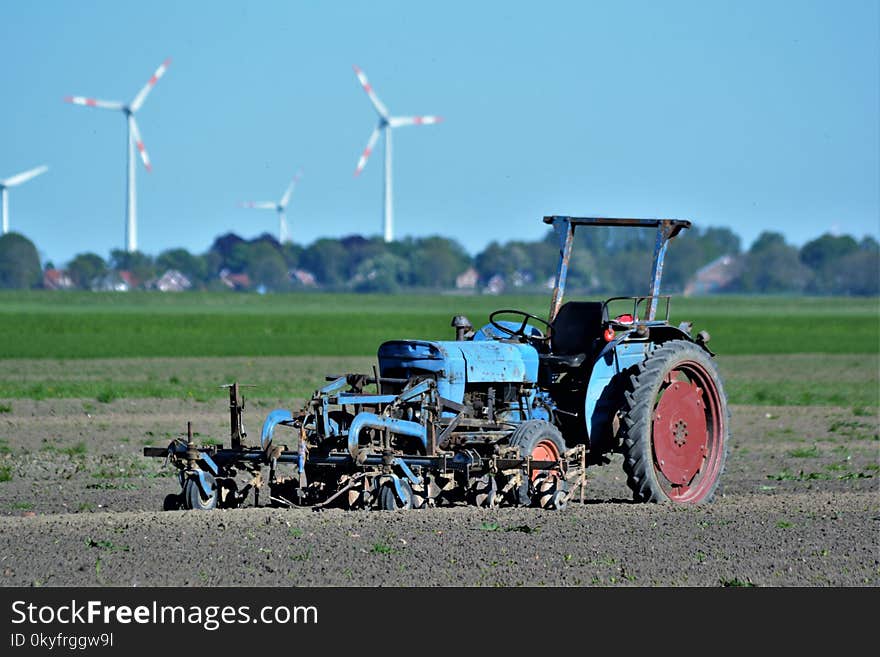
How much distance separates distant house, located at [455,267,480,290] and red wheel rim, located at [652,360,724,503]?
381 feet

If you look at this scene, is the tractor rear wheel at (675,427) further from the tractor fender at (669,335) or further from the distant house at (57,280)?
the distant house at (57,280)

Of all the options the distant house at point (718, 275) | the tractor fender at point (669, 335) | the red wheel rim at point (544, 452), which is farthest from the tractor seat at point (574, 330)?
the distant house at point (718, 275)

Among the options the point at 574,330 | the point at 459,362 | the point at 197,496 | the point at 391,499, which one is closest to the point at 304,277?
the point at 574,330

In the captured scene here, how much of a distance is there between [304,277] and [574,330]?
389 ft

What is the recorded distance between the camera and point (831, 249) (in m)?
128

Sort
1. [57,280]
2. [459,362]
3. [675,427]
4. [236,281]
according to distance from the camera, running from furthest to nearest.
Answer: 1. [236,281]
2. [57,280]
3. [675,427]
4. [459,362]

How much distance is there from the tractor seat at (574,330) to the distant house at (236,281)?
353ft

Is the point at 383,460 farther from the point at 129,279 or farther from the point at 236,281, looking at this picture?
the point at 236,281

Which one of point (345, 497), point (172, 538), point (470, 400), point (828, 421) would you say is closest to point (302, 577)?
point (172, 538)

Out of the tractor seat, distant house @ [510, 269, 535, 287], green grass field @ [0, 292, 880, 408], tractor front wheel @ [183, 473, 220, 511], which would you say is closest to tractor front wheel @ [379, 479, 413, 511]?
tractor front wheel @ [183, 473, 220, 511]

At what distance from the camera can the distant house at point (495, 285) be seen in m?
126

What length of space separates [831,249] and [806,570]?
12017cm

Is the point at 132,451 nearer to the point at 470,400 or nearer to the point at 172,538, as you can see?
the point at 470,400

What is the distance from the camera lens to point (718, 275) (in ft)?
402
